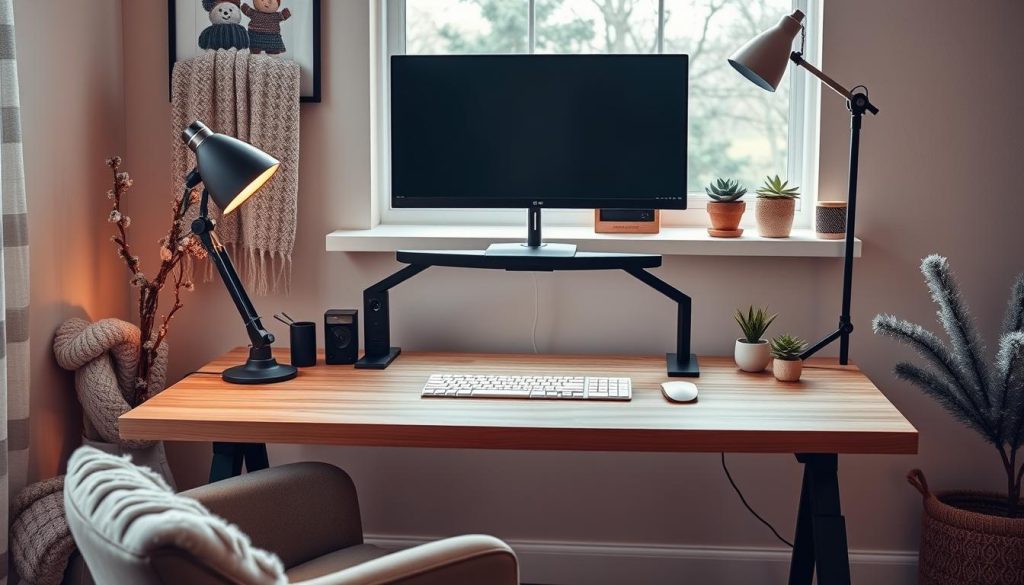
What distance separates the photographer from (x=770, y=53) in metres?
2.24

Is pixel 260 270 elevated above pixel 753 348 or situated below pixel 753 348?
above

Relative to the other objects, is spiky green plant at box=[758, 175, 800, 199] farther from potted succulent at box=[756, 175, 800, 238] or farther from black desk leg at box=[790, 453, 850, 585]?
black desk leg at box=[790, 453, 850, 585]

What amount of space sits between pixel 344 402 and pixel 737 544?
1.17 m

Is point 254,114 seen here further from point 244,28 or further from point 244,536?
point 244,536

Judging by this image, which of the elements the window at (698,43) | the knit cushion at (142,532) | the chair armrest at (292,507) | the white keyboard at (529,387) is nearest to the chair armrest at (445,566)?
the knit cushion at (142,532)

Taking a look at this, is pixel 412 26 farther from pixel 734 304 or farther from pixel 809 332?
pixel 809 332

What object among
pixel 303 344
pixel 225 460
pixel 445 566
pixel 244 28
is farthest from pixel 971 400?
pixel 244 28

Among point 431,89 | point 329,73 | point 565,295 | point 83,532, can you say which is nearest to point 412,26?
point 329,73

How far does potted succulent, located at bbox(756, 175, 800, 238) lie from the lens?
252 cm

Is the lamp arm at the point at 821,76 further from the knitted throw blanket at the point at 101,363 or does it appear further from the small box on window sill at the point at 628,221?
the knitted throw blanket at the point at 101,363

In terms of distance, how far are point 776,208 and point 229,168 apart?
1.26 meters

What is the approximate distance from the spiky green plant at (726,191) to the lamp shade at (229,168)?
1.06 metres

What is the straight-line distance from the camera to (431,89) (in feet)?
7.73

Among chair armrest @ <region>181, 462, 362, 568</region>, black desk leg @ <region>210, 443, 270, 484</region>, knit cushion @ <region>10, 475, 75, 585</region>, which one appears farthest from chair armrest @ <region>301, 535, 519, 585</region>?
knit cushion @ <region>10, 475, 75, 585</region>
